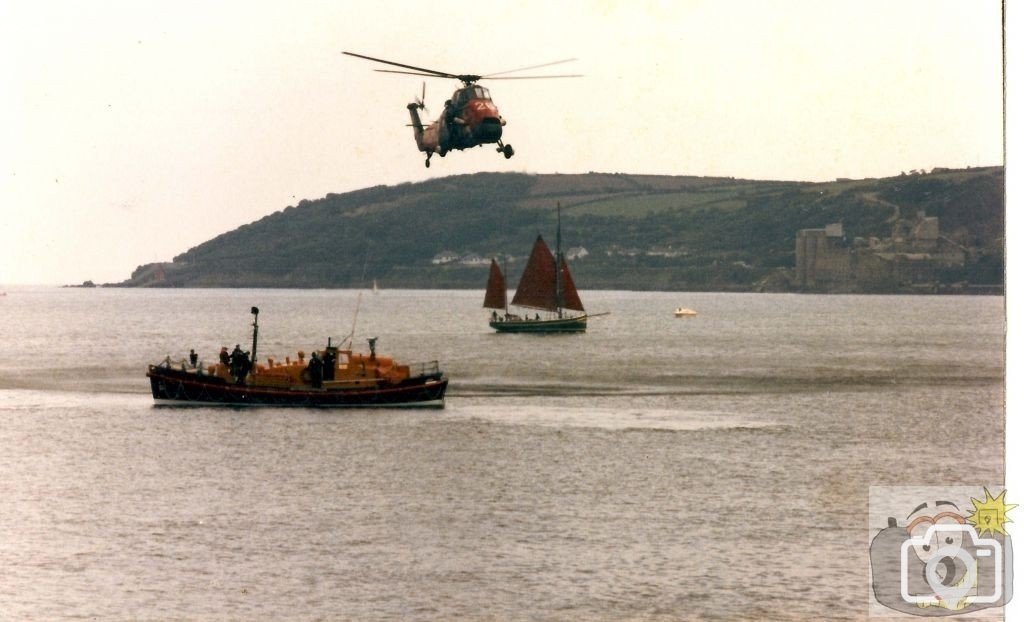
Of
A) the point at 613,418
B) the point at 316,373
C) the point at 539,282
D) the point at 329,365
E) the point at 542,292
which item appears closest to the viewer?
the point at 316,373

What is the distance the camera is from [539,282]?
13925cm

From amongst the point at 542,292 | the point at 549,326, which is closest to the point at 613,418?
the point at 542,292

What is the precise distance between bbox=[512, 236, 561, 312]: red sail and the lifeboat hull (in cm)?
5928

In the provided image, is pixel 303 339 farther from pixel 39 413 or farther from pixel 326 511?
pixel 326 511

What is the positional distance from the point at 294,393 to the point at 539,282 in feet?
227

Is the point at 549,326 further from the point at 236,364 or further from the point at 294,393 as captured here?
the point at 236,364

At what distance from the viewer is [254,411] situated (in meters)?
75.8

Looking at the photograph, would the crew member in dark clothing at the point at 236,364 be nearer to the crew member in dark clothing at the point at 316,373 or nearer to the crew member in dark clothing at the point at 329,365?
the crew member in dark clothing at the point at 316,373

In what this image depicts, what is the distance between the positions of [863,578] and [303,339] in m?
124

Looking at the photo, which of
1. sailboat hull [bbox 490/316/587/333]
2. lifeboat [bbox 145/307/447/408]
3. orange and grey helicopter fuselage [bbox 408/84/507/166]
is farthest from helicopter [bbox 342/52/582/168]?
sailboat hull [bbox 490/316/587/333]

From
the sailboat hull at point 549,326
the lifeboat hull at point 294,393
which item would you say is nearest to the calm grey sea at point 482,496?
the lifeboat hull at point 294,393

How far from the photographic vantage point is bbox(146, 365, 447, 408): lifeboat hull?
71625 mm

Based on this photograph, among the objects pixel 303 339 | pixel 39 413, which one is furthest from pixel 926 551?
pixel 303 339

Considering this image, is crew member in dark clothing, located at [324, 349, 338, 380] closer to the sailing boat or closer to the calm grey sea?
the calm grey sea
